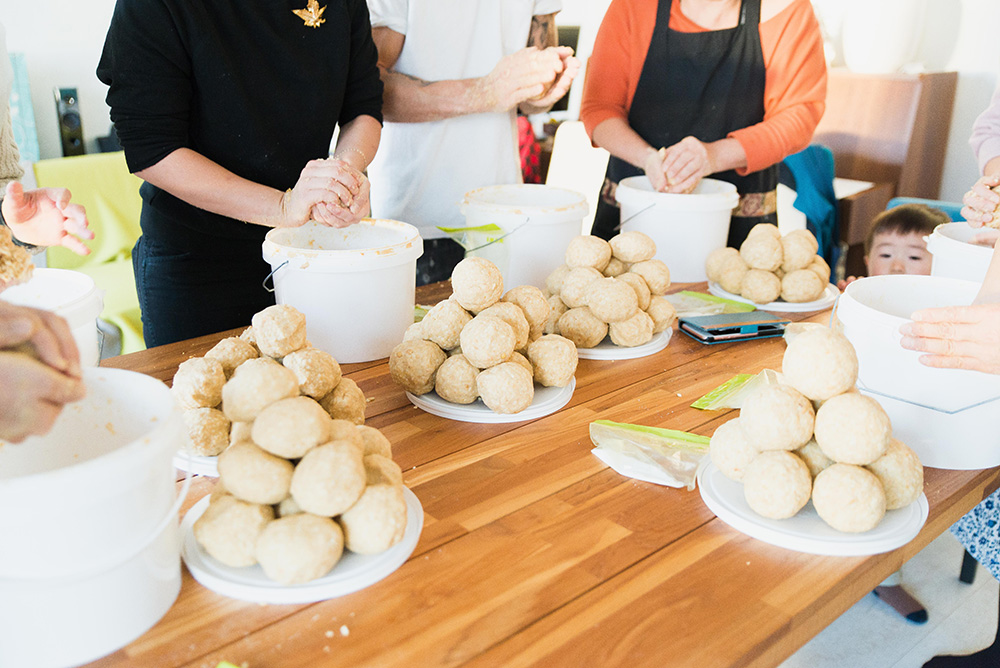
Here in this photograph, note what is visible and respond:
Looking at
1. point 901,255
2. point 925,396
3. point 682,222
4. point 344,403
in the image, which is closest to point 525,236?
point 682,222

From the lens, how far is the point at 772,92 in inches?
88.5

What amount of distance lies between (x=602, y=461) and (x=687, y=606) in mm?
316

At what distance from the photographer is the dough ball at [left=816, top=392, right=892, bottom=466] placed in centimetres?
91

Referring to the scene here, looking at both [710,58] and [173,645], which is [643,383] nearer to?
[173,645]

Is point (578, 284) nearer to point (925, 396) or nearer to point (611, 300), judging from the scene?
point (611, 300)

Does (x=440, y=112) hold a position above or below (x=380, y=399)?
above

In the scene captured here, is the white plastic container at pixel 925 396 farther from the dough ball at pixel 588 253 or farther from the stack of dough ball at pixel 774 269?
the stack of dough ball at pixel 774 269

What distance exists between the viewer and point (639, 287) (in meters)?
1.53

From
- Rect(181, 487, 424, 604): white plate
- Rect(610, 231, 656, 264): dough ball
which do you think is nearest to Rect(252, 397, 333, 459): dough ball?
Rect(181, 487, 424, 604): white plate

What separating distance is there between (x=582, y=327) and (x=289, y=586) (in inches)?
31.4

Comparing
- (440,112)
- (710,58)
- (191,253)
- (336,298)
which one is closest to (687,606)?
(336,298)

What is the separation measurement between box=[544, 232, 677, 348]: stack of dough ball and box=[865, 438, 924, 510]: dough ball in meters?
0.58

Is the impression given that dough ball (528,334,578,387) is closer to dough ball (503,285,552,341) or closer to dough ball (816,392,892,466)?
dough ball (503,285,552,341)

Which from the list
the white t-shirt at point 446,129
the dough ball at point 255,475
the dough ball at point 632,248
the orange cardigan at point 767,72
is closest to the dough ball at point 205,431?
the dough ball at point 255,475
